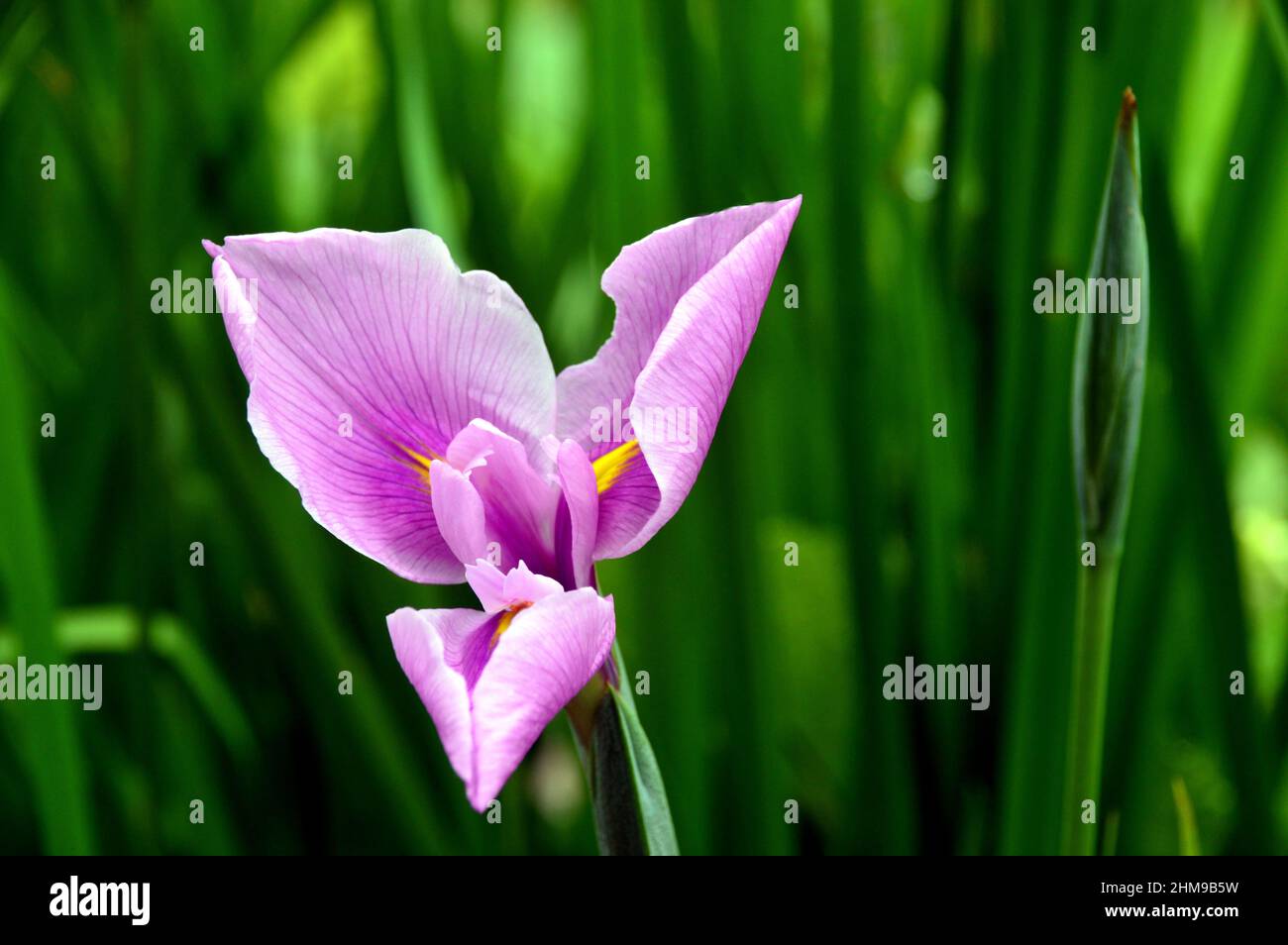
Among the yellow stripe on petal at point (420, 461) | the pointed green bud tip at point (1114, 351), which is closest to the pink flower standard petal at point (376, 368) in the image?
the yellow stripe on petal at point (420, 461)

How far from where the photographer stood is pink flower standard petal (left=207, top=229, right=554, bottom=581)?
33cm

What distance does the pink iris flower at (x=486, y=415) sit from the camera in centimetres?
31

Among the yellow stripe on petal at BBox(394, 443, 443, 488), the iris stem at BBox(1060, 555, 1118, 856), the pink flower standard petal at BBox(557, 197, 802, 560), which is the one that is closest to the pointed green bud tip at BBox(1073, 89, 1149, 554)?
the iris stem at BBox(1060, 555, 1118, 856)

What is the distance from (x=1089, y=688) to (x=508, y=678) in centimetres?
23

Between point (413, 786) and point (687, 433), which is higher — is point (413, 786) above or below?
below

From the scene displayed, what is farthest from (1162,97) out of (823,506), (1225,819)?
(1225,819)

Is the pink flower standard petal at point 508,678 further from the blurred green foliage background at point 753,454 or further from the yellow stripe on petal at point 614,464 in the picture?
the blurred green foliage background at point 753,454

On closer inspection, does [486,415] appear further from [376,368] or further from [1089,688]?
[1089,688]

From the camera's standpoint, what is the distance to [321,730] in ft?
2.25

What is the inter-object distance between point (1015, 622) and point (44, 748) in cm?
50

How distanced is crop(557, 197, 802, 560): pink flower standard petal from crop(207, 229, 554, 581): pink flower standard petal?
0.08 feet

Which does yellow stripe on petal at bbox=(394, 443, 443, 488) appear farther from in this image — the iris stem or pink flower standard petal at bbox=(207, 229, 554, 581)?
the iris stem
